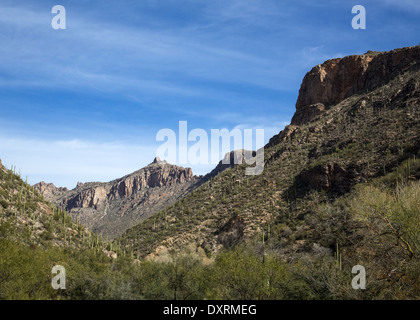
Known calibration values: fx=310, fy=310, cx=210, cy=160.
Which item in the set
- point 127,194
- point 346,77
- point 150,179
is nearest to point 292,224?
point 346,77

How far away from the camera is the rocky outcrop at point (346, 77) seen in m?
61.8

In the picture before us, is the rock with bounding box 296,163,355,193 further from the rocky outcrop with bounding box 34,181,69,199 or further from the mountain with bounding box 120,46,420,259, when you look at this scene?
the rocky outcrop with bounding box 34,181,69,199

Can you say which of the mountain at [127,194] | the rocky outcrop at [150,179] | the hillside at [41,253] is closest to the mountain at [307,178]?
the hillside at [41,253]

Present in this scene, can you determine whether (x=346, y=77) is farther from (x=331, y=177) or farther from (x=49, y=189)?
(x=49, y=189)

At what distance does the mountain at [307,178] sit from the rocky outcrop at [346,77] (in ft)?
1.20

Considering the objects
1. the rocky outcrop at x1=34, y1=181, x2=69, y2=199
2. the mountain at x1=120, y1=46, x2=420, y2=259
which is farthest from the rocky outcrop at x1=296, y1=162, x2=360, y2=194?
the rocky outcrop at x1=34, y1=181, x2=69, y2=199

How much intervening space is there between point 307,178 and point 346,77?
4102 cm

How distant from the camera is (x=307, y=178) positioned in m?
45.2

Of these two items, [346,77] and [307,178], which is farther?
[346,77]

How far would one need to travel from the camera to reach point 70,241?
3491 centimetres

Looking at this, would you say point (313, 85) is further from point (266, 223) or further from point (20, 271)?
point (20, 271)

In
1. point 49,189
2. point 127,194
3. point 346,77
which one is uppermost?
point 346,77

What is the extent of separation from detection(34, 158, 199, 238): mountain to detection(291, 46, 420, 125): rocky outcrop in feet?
175
